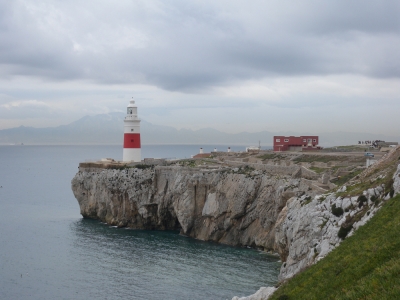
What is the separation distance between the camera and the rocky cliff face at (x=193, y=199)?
51094mm

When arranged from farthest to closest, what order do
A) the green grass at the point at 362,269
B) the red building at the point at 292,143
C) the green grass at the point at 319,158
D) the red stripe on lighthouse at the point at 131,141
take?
1. the red building at the point at 292,143
2. the red stripe on lighthouse at the point at 131,141
3. the green grass at the point at 319,158
4. the green grass at the point at 362,269

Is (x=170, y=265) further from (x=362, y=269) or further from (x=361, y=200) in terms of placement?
(x=362, y=269)

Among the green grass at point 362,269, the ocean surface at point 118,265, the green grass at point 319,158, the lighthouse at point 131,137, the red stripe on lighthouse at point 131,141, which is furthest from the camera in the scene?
the red stripe on lighthouse at point 131,141

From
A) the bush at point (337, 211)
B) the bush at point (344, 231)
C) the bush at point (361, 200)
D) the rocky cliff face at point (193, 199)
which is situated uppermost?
the bush at point (361, 200)

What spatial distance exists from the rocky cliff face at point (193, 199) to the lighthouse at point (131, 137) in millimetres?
Result: 7055

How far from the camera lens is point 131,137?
79.8 meters

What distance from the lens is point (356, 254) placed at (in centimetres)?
1786

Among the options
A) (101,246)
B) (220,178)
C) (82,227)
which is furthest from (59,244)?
(220,178)

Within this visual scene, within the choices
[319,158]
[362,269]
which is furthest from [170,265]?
[362,269]

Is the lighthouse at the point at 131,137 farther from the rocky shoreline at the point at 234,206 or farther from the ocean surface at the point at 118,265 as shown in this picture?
the ocean surface at the point at 118,265

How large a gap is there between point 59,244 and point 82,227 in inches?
431

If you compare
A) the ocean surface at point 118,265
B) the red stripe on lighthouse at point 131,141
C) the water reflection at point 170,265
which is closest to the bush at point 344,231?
the ocean surface at point 118,265

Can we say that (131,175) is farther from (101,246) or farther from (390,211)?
(390,211)

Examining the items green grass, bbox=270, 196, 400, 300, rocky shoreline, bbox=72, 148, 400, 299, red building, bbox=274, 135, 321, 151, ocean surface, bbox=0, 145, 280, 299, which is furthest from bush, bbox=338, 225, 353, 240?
red building, bbox=274, 135, 321, 151
